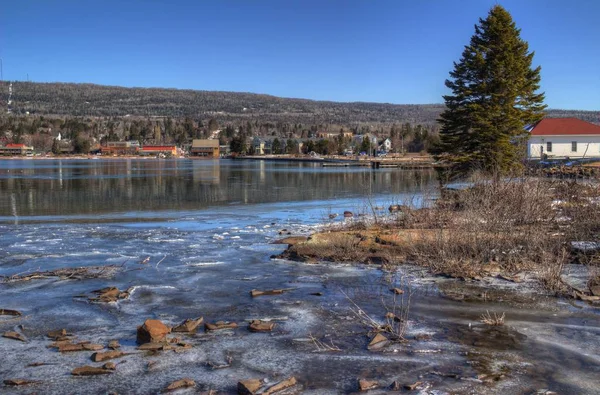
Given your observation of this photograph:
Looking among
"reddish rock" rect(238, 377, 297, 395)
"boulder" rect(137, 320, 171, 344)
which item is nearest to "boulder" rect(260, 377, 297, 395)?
"reddish rock" rect(238, 377, 297, 395)

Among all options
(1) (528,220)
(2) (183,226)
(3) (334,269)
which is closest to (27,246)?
(2) (183,226)

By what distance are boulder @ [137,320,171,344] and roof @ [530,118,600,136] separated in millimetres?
64887

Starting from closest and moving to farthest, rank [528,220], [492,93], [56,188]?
1. [528,220]
2. [492,93]
3. [56,188]

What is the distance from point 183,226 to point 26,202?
1473cm

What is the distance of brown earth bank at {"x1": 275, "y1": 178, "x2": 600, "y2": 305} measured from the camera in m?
13.3

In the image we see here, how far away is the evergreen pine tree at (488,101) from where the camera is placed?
107ft

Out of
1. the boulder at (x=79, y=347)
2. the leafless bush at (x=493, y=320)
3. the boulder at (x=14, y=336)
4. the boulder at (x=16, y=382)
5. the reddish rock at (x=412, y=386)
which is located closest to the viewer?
the reddish rock at (x=412, y=386)

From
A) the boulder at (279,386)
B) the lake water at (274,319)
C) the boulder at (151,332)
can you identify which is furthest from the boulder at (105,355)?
the boulder at (279,386)

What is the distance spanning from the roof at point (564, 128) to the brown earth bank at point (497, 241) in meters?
53.6

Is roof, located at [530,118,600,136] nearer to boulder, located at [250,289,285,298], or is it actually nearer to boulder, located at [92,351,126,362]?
boulder, located at [250,289,285,298]

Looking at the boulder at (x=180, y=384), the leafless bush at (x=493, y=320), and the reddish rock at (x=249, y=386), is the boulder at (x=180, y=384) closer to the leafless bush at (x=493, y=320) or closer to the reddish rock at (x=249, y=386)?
the reddish rock at (x=249, y=386)

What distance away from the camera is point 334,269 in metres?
14.6

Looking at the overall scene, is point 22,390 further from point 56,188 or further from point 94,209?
point 56,188

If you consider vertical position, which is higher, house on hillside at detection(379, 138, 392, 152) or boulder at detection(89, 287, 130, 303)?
house on hillside at detection(379, 138, 392, 152)
